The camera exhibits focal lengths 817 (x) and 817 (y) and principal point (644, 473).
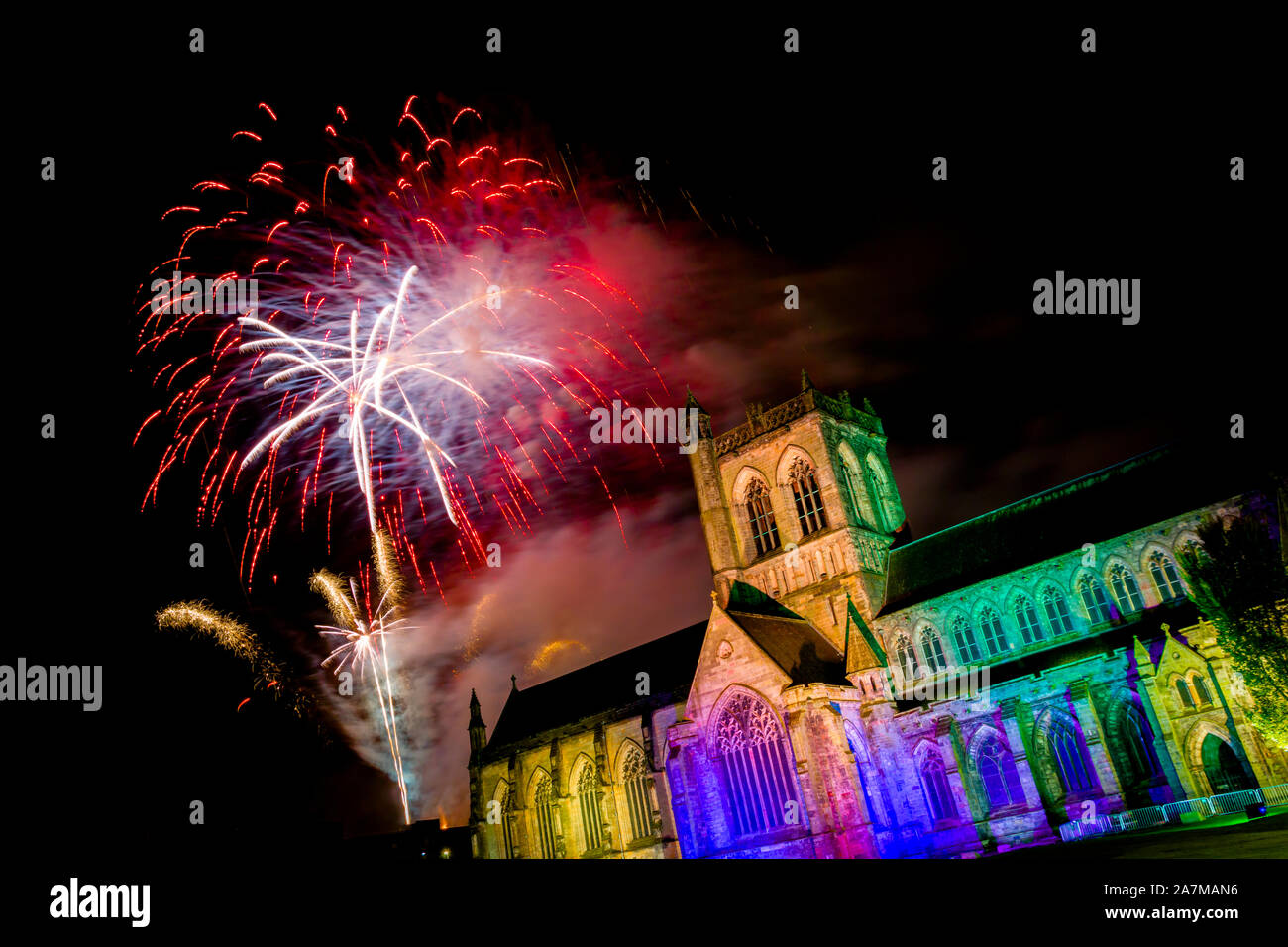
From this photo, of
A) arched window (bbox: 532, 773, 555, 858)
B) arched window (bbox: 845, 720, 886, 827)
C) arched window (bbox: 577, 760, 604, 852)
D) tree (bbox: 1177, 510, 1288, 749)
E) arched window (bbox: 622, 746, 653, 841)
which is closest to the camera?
tree (bbox: 1177, 510, 1288, 749)

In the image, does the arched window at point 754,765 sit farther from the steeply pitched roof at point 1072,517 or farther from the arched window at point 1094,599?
the arched window at point 1094,599

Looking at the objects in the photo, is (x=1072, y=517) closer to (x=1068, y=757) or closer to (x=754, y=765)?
(x=1068, y=757)

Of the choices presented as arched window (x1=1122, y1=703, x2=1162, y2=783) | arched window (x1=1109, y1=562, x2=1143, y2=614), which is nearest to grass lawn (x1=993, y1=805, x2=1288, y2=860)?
arched window (x1=1122, y1=703, x2=1162, y2=783)

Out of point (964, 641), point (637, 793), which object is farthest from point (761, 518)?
point (637, 793)

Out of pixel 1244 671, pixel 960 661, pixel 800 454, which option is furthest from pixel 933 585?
pixel 1244 671

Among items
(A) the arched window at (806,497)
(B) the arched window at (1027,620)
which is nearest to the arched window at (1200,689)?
(B) the arched window at (1027,620)

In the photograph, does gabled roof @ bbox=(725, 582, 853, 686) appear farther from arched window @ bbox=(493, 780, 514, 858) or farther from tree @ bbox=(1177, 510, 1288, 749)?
arched window @ bbox=(493, 780, 514, 858)
